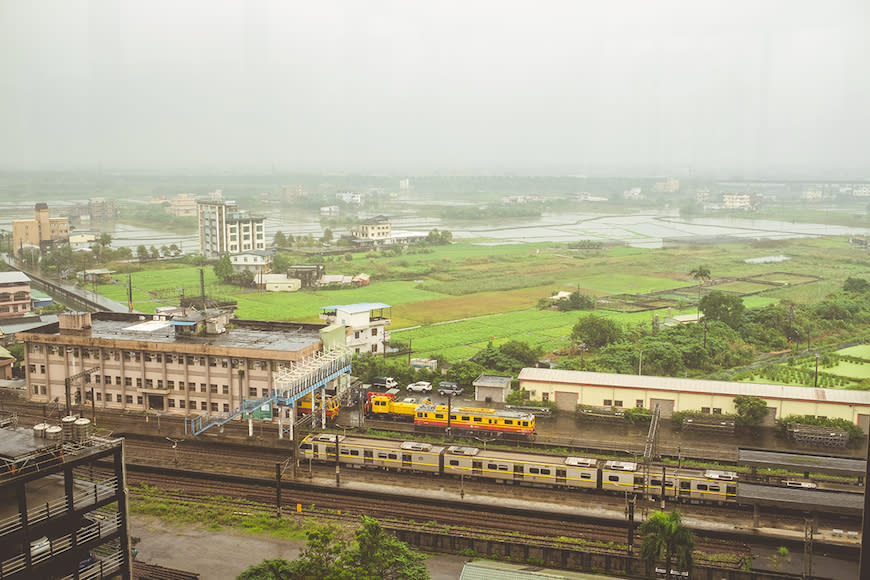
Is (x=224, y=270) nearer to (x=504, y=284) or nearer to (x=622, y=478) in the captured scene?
(x=504, y=284)

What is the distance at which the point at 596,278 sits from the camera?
100ft

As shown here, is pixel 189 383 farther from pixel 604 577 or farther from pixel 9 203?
pixel 9 203

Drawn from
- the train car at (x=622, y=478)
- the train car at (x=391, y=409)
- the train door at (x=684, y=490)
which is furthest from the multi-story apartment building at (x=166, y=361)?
the train door at (x=684, y=490)

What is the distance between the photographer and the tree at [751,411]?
12562mm

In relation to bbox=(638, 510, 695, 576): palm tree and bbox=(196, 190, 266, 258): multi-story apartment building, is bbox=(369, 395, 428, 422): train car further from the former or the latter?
bbox=(196, 190, 266, 258): multi-story apartment building

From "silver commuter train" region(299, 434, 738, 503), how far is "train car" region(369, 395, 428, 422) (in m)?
1.81

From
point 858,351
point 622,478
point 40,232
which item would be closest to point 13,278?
point 40,232

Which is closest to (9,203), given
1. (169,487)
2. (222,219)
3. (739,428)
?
(222,219)

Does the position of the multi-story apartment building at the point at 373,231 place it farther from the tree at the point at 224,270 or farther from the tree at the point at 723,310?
the tree at the point at 723,310

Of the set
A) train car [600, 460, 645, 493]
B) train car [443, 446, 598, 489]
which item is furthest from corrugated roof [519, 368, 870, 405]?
train car [600, 460, 645, 493]

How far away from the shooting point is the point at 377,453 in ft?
34.1

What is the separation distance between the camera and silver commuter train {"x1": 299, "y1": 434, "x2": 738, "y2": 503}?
934 centimetres

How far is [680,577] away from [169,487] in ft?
21.5

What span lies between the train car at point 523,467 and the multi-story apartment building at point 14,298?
16672 mm
